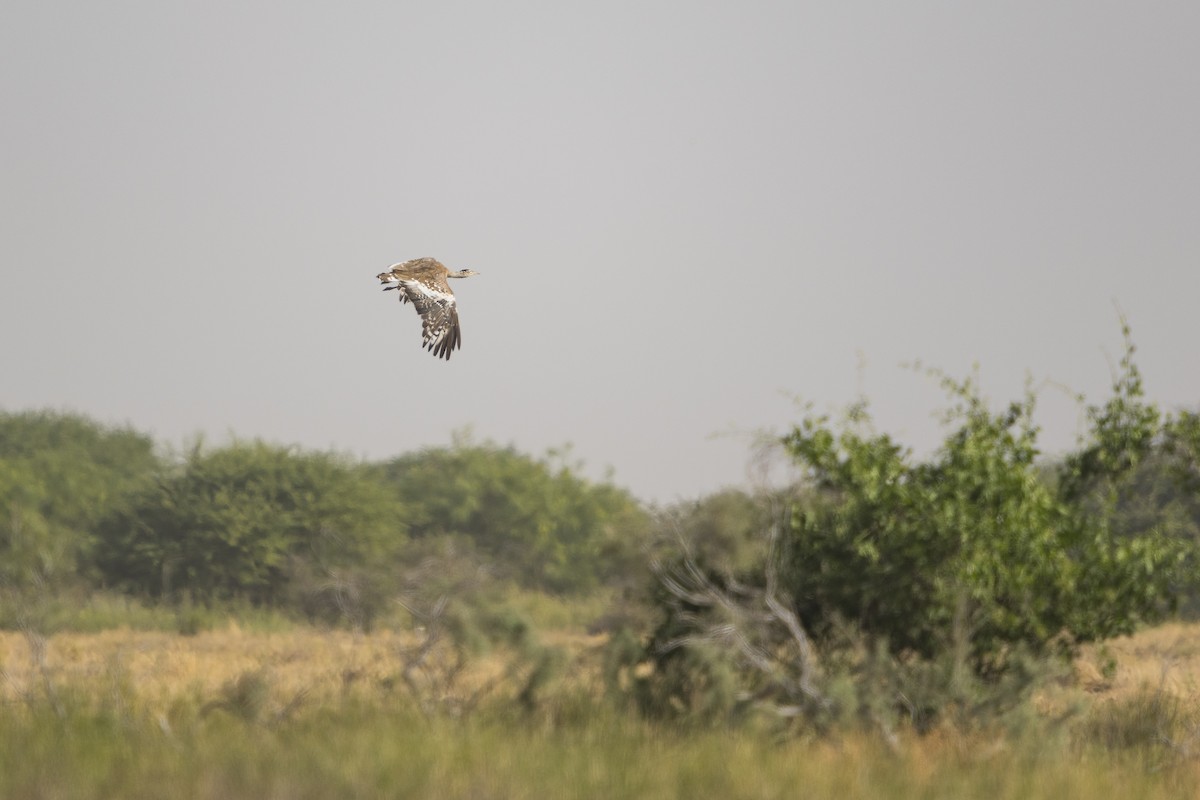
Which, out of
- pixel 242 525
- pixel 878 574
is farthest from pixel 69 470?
pixel 878 574

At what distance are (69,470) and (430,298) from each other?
1541 inches

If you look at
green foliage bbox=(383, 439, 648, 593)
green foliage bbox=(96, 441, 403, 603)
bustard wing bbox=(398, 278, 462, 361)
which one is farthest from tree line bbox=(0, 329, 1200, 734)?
green foliage bbox=(383, 439, 648, 593)

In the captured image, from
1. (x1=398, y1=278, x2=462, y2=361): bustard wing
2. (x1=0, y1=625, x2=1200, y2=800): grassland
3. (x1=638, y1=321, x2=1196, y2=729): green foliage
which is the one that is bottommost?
(x1=0, y1=625, x2=1200, y2=800): grassland

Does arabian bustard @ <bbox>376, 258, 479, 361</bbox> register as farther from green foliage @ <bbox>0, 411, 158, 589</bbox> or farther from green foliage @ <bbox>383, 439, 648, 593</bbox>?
green foliage @ <bbox>383, 439, 648, 593</bbox>

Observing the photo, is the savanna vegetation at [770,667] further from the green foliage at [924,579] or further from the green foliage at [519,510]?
the green foliage at [519,510]

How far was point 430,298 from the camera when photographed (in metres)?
16.9

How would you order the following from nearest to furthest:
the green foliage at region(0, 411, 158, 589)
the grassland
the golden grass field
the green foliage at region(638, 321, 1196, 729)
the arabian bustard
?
the grassland < the green foliage at region(638, 321, 1196, 729) < the golden grass field < the arabian bustard < the green foliage at region(0, 411, 158, 589)

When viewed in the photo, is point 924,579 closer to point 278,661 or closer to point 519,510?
point 278,661

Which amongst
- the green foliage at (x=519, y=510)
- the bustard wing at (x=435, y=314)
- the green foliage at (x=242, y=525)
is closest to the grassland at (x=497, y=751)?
the bustard wing at (x=435, y=314)

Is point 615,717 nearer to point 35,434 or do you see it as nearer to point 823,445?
point 823,445

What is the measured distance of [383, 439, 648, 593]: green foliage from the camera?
155ft

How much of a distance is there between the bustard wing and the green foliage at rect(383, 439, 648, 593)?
2872cm

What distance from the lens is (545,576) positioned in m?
47.3

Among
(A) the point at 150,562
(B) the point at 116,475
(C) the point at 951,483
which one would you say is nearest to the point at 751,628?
(C) the point at 951,483
